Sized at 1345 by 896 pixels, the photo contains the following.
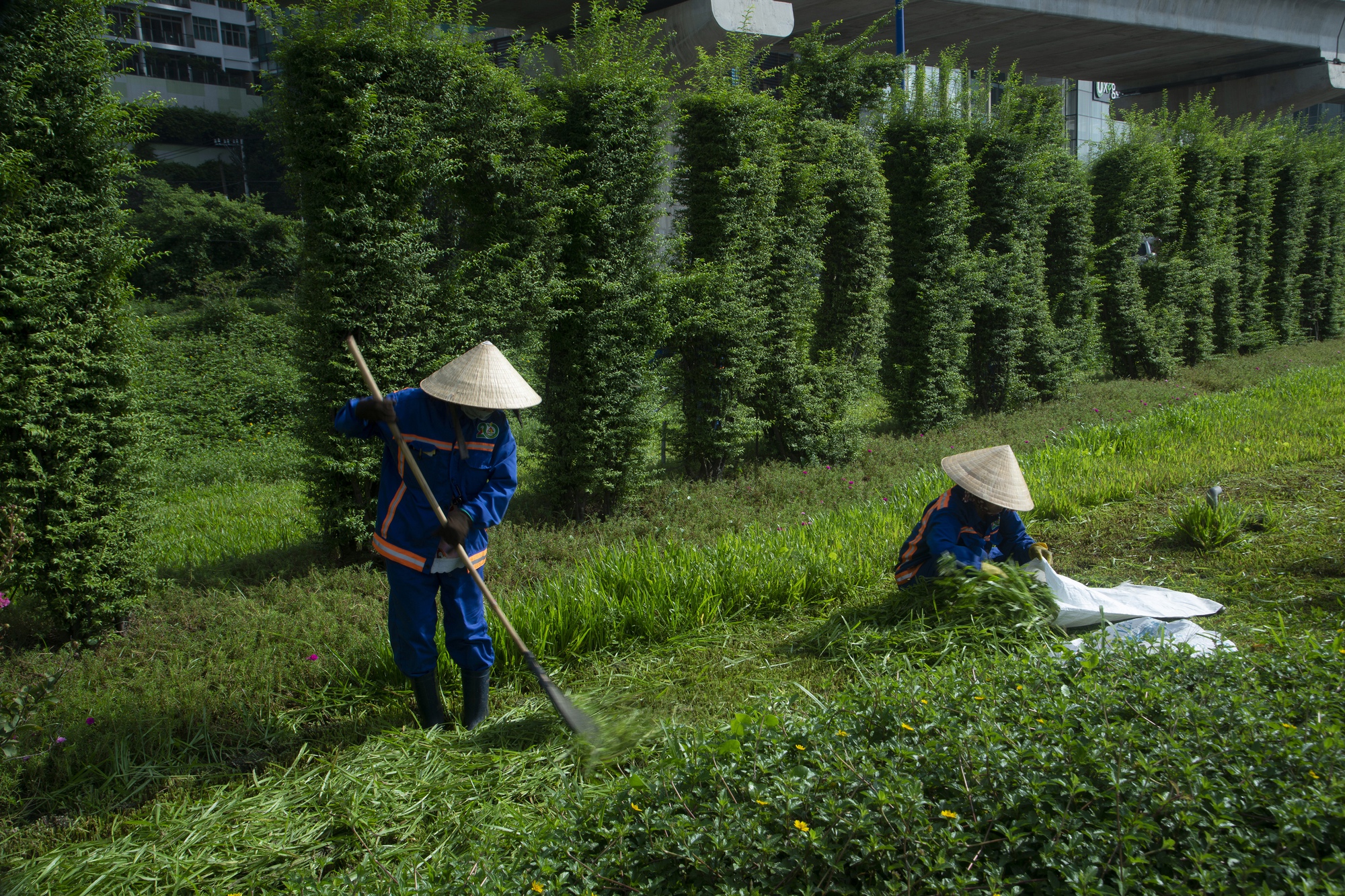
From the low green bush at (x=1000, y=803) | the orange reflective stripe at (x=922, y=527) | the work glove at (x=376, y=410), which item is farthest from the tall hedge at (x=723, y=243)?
the low green bush at (x=1000, y=803)

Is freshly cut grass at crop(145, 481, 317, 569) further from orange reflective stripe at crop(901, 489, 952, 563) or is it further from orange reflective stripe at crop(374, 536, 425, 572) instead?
orange reflective stripe at crop(901, 489, 952, 563)

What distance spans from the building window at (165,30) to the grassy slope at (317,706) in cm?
5332

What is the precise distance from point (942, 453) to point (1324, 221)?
16126 millimetres

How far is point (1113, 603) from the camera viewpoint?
4766 mm

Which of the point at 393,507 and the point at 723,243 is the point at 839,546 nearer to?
the point at 393,507

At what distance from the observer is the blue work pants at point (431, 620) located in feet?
13.1

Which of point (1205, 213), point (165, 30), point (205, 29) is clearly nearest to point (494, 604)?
point (1205, 213)

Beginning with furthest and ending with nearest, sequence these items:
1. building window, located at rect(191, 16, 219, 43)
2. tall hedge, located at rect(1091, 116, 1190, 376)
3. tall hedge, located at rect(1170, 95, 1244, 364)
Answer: building window, located at rect(191, 16, 219, 43) → tall hedge, located at rect(1170, 95, 1244, 364) → tall hedge, located at rect(1091, 116, 1190, 376)

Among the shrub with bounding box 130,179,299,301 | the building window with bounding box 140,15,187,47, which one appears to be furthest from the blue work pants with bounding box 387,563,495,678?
the building window with bounding box 140,15,187,47

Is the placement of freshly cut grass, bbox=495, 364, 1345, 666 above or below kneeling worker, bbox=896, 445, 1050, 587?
below

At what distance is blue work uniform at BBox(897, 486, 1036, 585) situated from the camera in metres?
4.71

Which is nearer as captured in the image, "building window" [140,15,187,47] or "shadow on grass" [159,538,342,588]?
"shadow on grass" [159,538,342,588]

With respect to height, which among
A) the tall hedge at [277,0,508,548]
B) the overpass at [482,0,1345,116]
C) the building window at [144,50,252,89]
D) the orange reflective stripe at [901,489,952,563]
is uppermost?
the building window at [144,50,252,89]

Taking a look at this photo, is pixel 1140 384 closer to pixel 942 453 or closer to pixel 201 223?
pixel 942 453
